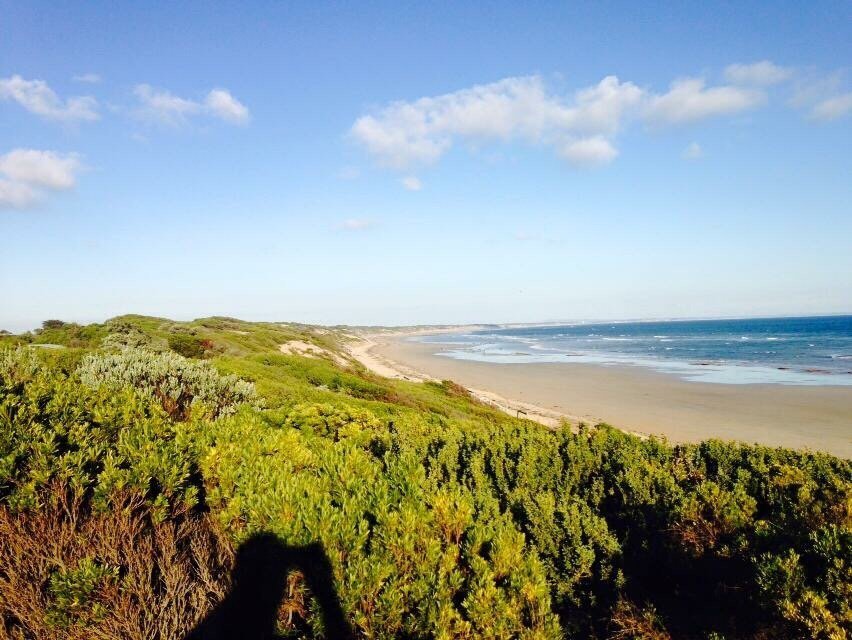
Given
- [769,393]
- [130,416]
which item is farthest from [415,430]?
[769,393]

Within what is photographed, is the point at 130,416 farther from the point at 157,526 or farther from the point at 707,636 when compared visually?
the point at 707,636

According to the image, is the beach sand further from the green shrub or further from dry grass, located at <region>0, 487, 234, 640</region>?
dry grass, located at <region>0, 487, 234, 640</region>

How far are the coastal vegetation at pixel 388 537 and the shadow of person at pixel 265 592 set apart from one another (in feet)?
0.32

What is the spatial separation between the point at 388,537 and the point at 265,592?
1.33m

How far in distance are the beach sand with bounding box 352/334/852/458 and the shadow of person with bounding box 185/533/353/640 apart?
21752 millimetres

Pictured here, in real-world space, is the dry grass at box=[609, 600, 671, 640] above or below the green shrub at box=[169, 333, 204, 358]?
below

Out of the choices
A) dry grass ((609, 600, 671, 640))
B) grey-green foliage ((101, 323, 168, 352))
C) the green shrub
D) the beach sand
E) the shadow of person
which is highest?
grey-green foliage ((101, 323, 168, 352))

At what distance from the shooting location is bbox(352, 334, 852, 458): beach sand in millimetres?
25422

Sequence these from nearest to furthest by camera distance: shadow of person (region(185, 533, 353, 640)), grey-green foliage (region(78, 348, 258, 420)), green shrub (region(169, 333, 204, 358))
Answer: shadow of person (region(185, 533, 353, 640)) → grey-green foliage (region(78, 348, 258, 420)) → green shrub (region(169, 333, 204, 358))

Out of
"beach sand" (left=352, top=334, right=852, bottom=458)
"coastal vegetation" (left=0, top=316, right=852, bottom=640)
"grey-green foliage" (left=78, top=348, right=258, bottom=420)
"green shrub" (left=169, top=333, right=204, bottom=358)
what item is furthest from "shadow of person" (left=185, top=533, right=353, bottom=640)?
"green shrub" (left=169, top=333, right=204, bottom=358)

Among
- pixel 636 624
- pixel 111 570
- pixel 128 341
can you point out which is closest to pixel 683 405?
pixel 636 624

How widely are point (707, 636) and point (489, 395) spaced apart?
3612cm

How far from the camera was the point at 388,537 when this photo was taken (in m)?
4.25

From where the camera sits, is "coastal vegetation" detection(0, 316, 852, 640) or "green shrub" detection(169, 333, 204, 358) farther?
"green shrub" detection(169, 333, 204, 358)
